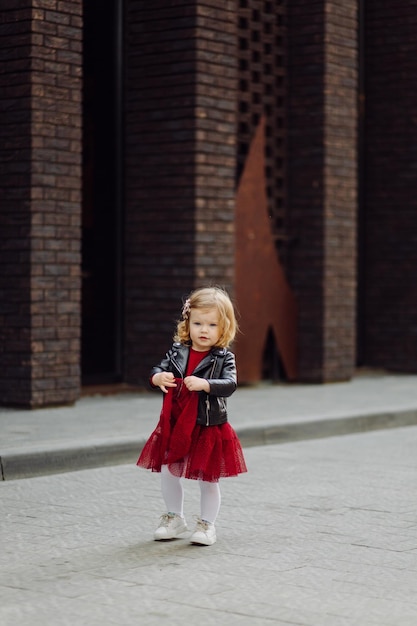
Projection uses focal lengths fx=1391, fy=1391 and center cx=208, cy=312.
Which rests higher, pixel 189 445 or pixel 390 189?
pixel 390 189

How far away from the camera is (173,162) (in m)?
13.9

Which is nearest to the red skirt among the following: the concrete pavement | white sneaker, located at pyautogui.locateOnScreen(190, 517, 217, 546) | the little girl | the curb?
the little girl

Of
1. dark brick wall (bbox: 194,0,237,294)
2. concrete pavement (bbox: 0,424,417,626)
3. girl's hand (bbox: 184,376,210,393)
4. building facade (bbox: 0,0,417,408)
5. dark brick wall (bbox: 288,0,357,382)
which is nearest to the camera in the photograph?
concrete pavement (bbox: 0,424,417,626)

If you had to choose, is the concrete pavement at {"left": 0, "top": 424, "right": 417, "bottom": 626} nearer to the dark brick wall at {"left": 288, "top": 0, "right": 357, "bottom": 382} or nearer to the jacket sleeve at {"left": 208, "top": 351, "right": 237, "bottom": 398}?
the jacket sleeve at {"left": 208, "top": 351, "right": 237, "bottom": 398}

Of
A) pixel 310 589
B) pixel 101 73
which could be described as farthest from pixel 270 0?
pixel 310 589

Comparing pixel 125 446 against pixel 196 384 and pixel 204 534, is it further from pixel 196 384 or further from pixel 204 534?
pixel 196 384

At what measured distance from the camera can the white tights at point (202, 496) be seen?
6.92 meters

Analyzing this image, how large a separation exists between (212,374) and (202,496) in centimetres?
62

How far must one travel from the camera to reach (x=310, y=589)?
5863 millimetres

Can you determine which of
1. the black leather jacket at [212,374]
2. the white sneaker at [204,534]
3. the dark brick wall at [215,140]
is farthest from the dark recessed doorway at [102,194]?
the white sneaker at [204,534]

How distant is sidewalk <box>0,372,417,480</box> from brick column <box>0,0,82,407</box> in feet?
1.51

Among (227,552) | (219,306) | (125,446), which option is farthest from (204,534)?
(125,446)

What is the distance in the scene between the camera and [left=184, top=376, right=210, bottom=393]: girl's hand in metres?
6.71

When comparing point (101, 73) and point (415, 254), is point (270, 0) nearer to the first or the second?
point (101, 73)
